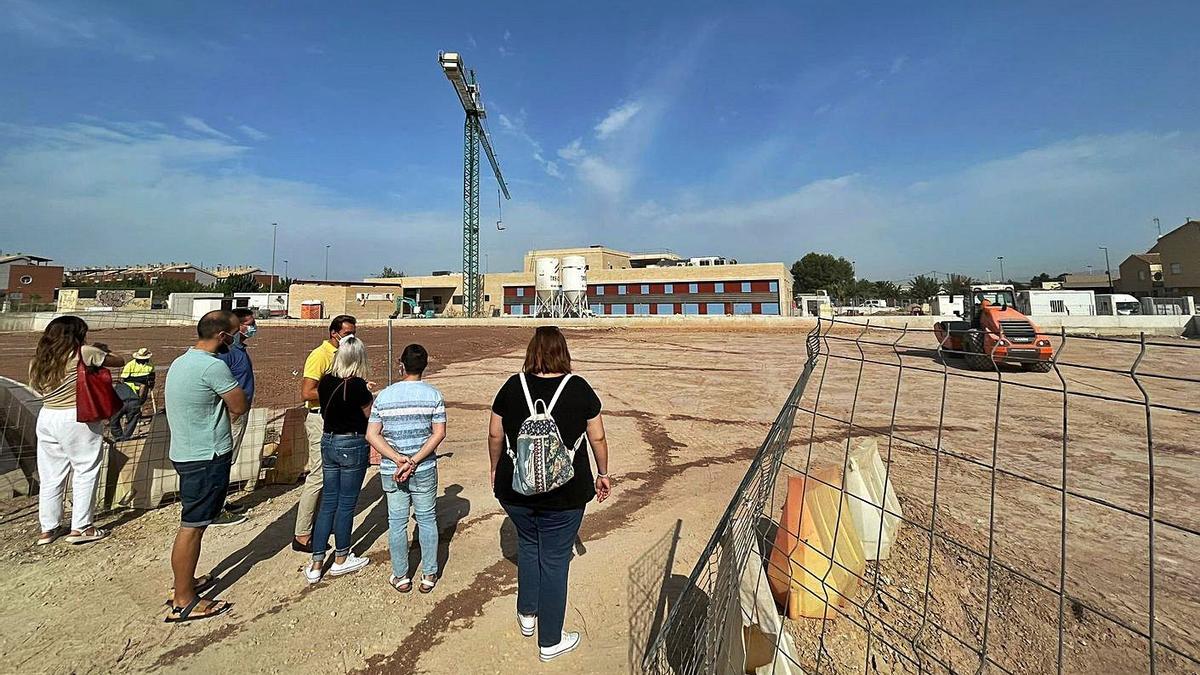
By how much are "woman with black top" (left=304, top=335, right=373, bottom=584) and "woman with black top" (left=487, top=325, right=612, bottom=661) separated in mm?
1318

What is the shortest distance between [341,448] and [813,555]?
3.46 m

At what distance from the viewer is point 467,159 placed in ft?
183

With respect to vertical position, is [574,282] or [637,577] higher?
[574,282]

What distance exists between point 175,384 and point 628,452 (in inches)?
200

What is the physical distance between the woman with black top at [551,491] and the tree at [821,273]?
77.8 metres

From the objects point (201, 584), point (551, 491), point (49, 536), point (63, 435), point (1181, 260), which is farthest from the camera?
point (1181, 260)

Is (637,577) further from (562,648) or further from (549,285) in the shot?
(549,285)

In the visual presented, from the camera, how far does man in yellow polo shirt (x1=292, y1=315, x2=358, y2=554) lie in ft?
13.0

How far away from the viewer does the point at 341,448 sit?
3.55 metres

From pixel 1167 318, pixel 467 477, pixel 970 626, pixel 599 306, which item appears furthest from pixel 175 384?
pixel 599 306

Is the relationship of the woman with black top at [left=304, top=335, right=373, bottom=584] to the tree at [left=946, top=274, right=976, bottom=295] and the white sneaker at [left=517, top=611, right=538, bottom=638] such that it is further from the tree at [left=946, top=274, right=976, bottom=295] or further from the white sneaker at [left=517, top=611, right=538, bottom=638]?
the tree at [left=946, top=274, right=976, bottom=295]

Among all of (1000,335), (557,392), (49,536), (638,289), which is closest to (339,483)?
(557,392)

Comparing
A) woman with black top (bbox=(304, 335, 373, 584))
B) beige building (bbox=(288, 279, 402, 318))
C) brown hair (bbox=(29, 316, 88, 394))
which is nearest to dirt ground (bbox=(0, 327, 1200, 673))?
woman with black top (bbox=(304, 335, 373, 584))

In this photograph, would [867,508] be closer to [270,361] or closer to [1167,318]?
[270,361]
